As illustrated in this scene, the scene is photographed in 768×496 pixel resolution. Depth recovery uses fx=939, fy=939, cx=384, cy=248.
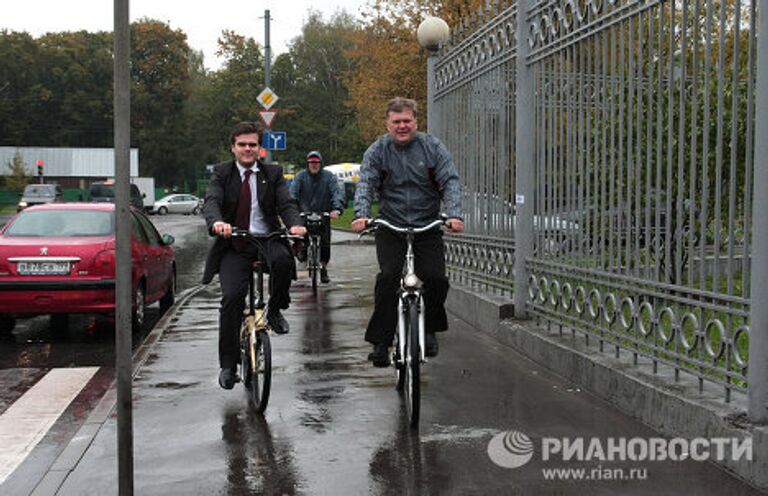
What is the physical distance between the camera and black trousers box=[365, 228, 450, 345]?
6.06 metres

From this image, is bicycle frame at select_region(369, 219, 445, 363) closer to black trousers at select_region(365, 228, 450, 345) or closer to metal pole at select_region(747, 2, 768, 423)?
black trousers at select_region(365, 228, 450, 345)

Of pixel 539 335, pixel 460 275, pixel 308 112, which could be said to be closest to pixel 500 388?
pixel 539 335

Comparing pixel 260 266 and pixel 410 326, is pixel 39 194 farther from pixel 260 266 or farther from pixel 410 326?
pixel 410 326

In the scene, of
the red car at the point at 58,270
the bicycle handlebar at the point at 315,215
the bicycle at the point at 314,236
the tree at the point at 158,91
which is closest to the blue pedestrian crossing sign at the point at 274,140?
the bicycle at the point at 314,236

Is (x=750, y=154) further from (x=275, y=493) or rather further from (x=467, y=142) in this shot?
(x=467, y=142)

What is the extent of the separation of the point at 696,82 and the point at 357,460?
2.76 m

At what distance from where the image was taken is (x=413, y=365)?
18.2 feet

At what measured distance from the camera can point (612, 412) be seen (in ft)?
19.2

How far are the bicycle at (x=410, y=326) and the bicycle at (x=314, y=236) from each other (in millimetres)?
6711

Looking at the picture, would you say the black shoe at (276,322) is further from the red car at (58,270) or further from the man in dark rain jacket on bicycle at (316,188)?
the man in dark rain jacket on bicycle at (316,188)

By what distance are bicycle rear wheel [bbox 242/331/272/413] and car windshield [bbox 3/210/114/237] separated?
4.41 meters

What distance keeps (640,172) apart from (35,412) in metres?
4.30

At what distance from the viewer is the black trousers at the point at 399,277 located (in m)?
6.06

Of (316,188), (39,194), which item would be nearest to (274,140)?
(316,188)
